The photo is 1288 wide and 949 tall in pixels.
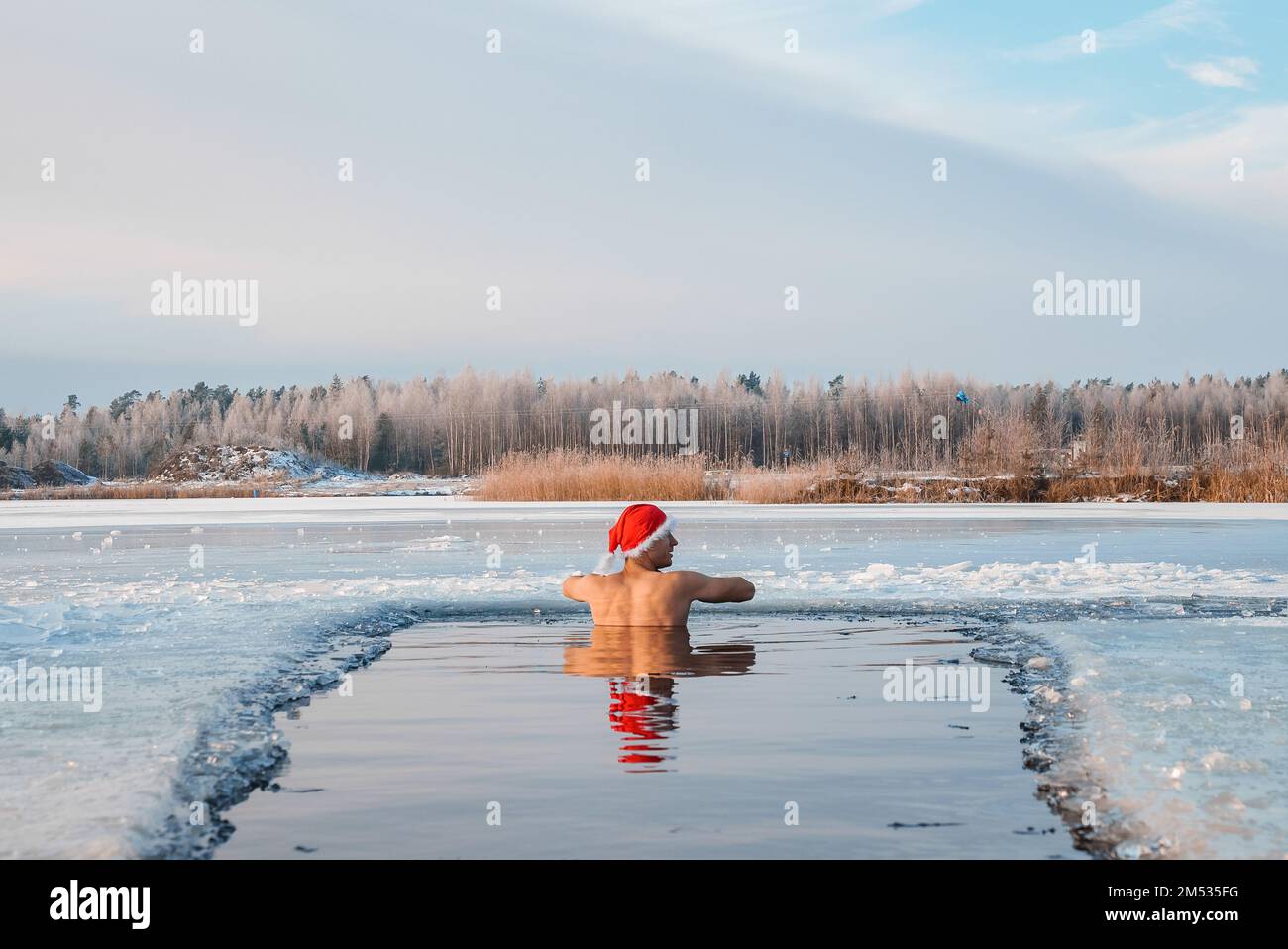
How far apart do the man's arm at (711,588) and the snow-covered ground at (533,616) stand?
43.4 inches

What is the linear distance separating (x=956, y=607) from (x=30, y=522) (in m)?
16.5

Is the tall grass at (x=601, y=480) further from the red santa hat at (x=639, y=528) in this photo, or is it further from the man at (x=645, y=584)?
the red santa hat at (x=639, y=528)

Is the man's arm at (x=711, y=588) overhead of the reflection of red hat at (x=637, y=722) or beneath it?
overhead

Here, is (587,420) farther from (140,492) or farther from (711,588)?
(711,588)

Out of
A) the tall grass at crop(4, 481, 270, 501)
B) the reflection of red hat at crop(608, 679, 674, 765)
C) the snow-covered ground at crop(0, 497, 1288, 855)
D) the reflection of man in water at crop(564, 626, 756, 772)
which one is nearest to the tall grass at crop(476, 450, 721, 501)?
the snow-covered ground at crop(0, 497, 1288, 855)

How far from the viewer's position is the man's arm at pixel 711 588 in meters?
7.67

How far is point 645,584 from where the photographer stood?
7.87 metres

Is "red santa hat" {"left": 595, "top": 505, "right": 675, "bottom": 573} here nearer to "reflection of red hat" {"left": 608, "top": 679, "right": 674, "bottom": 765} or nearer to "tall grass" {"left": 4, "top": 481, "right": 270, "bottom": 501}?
"reflection of red hat" {"left": 608, "top": 679, "right": 674, "bottom": 765}

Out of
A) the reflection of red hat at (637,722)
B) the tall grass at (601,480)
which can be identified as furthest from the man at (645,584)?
the tall grass at (601,480)

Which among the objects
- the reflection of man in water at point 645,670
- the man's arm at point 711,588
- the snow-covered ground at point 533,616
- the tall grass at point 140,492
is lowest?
the reflection of man in water at point 645,670

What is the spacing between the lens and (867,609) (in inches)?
349
